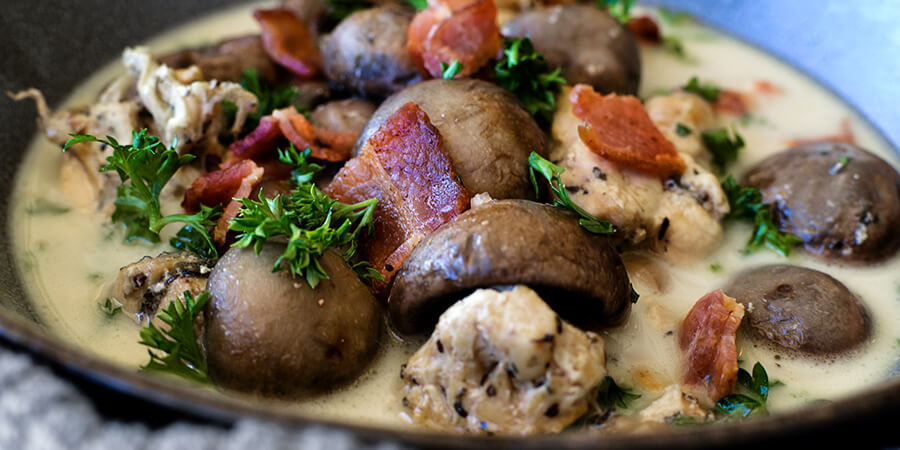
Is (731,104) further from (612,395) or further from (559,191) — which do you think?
(612,395)

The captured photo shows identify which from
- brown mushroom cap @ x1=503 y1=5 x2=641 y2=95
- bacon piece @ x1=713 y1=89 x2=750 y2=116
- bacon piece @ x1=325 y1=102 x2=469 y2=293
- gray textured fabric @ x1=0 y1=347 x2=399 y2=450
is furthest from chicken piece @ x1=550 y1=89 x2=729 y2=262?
gray textured fabric @ x1=0 y1=347 x2=399 y2=450

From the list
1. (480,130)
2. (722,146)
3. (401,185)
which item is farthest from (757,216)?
(401,185)

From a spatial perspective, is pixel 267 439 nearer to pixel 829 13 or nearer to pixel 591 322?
pixel 591 322

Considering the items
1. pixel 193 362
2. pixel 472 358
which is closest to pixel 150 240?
pixel 193 362

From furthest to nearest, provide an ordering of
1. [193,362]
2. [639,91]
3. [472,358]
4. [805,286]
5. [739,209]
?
[639,91]
[739,209]
[805,286]
[193,362]
[472,358]

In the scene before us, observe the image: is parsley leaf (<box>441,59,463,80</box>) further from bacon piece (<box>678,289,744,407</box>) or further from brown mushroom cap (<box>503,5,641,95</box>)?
bacon piece (<box>678,289,744,407</box>)

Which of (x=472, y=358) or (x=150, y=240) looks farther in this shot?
(x=150, y=240)

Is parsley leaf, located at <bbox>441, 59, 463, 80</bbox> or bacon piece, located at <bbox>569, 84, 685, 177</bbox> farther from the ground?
parsley leaf, located at <bbox>441, 59, 463, 80</bbox>
